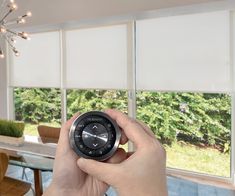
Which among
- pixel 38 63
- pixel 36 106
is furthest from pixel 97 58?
pixel 36 106

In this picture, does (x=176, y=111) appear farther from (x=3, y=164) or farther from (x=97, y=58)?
(x=3, y=164)

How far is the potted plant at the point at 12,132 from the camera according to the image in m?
2.50

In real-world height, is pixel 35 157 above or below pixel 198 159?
above

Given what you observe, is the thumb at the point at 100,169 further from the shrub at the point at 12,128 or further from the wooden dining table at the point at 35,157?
the shrub at the point at 12,128

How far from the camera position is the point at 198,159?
138 inches

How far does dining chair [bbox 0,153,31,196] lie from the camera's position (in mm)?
1976

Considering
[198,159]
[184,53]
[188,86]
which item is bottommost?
[198,159]

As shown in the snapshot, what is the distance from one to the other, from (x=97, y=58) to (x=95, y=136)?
3.39 metres

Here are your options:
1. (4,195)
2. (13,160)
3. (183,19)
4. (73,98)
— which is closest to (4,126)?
(13,160)

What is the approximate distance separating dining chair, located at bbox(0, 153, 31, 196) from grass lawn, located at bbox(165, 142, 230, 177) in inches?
83.5

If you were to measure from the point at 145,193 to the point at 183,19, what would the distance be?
323 centimetres

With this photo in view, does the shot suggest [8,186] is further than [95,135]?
Yes

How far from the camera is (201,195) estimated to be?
2918 mm

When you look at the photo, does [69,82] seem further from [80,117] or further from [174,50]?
[80,117]
